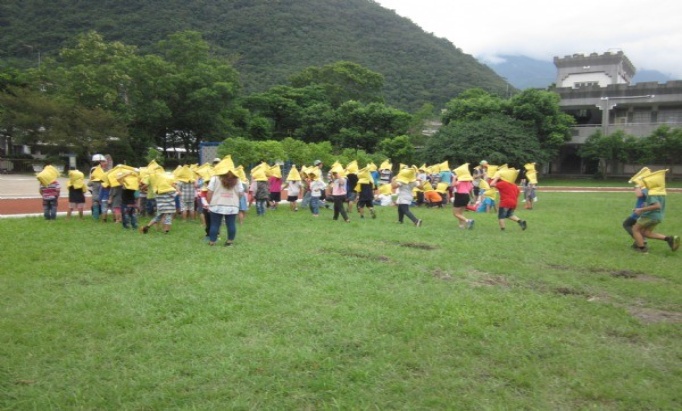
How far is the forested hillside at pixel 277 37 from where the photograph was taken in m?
51.5

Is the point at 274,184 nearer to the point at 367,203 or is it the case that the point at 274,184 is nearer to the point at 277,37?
the point at 367,203

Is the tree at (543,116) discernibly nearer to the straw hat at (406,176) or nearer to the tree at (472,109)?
the tree at (472,109)

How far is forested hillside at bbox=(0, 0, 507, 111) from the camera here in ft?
169

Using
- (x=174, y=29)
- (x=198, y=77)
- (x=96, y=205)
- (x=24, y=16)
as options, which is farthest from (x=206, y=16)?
(x=96, y=205)

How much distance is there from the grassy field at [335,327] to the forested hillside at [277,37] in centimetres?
4703

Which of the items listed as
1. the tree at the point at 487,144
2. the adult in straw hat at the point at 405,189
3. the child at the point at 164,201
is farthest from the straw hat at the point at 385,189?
the tree at the point at 487,144

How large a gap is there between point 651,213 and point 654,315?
3944 mm

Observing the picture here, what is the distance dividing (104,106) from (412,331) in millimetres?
35869

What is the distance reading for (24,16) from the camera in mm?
43844

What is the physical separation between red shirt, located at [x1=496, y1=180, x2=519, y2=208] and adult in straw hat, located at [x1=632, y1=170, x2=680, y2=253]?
8.24ft

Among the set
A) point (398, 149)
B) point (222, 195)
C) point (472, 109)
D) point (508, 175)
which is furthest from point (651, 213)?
point (472, 109)

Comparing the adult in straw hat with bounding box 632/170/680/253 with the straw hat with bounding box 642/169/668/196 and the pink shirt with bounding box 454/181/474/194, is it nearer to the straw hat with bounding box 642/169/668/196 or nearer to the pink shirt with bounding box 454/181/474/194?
the straw hat with bounding box 642/169/668/196

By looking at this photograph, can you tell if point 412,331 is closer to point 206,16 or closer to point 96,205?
point 96,205

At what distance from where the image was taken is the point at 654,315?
5215mm
